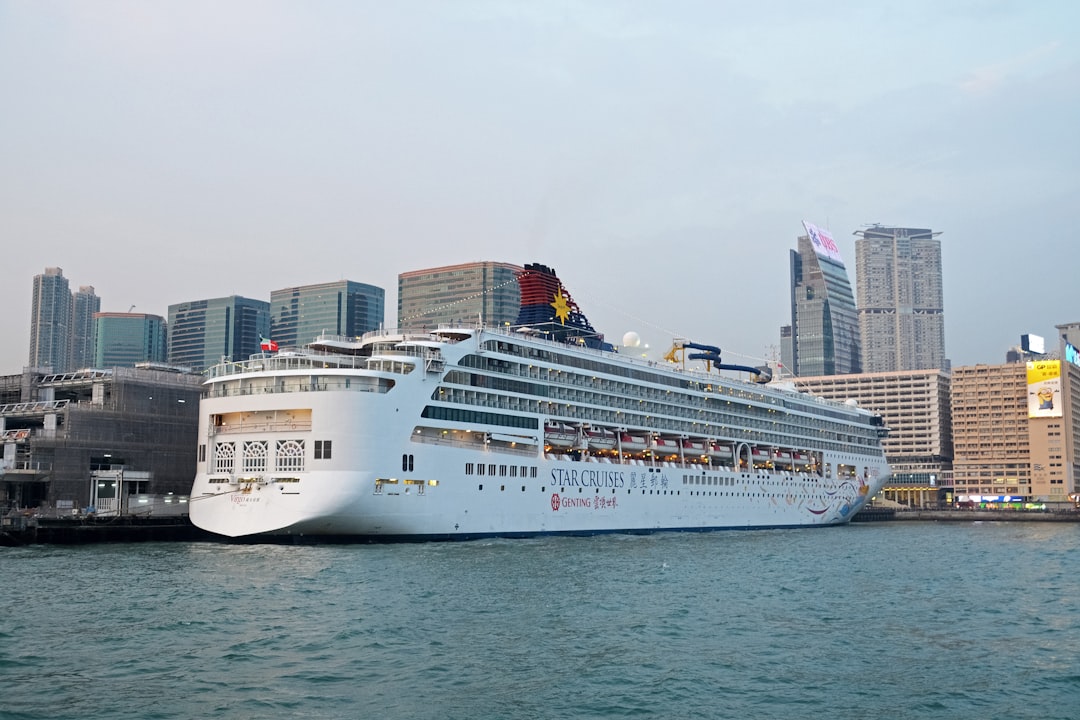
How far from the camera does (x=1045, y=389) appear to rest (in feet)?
595

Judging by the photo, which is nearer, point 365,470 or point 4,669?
point 4,669

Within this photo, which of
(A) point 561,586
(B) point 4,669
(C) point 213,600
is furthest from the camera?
(A) point 561,586

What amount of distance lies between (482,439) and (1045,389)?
508ft

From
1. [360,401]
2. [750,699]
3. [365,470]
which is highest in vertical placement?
[360,401]

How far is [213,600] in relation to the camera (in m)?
32.7

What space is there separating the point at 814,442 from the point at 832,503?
655 cm

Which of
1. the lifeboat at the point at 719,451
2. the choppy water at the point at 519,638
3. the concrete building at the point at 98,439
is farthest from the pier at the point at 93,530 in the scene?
the lifeboat at the point at 719,451

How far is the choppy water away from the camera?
20688 millimetres

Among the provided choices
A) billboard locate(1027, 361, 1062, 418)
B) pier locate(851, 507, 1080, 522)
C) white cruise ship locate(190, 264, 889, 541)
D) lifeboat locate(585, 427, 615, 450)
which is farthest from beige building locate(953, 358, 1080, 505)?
lifeboat locate(585, 427, 615, 450)

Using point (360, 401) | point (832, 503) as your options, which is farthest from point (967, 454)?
point (360, 401)

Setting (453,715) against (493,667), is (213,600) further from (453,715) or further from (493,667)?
(453,715)

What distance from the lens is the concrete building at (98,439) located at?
63.6 meters

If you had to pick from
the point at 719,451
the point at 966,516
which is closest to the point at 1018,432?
the point at 966,516

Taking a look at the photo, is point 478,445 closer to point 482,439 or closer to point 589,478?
point 482,439
